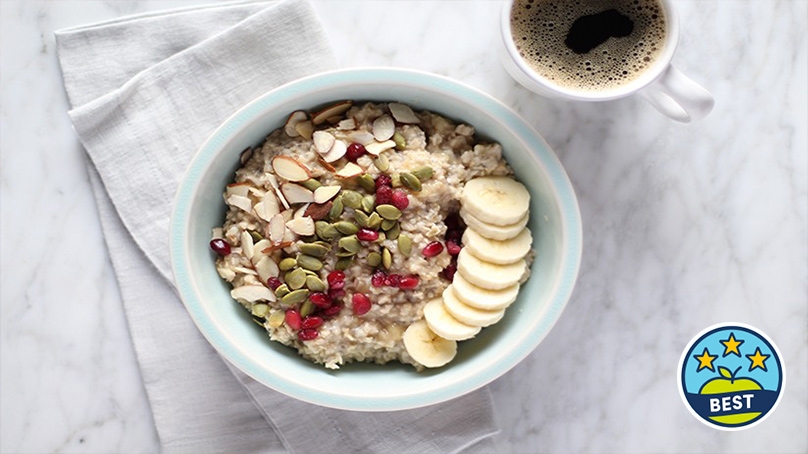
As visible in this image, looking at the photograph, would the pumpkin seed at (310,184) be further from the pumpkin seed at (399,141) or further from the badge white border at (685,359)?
the badge white border at (685,359)

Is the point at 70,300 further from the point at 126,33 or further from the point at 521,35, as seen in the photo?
the point at 521,35

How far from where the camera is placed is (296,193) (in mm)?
1944

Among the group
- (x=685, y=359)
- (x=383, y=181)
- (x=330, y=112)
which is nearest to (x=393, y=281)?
(x=383, y=181)

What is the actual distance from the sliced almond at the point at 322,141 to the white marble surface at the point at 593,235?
1.21 ft

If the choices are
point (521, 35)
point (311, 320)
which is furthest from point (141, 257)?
point (521, 35)

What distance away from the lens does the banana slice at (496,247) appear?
6.41 ft

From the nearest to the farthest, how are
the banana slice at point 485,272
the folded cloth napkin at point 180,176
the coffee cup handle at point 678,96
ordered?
the coffee cup handle at point 678,96, the banana slice at point 485,272, the folded cloth napkin at point 180,176

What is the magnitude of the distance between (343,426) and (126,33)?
1224 millimetres

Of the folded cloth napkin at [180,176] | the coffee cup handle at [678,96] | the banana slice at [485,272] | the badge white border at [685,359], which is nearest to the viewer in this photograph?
the coffee cup handle at [678,96]

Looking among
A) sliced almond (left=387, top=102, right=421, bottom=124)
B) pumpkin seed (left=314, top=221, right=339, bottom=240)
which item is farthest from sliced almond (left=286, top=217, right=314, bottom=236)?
sliced almond (left=387, top=102, right=421, bottom=124)

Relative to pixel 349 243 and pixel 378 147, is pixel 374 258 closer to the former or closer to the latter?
pixel 349 243

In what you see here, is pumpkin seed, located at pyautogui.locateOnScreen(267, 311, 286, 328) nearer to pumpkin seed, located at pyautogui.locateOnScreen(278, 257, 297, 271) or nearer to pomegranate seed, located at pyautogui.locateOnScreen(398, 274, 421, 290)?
pumpkin seed, located at pyautogui.locateOnScreen(278, 257, 297, 271)

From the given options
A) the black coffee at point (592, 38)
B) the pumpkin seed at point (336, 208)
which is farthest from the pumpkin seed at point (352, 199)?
the black coffee at point (592, 38)

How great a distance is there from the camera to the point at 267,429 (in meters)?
2.25
